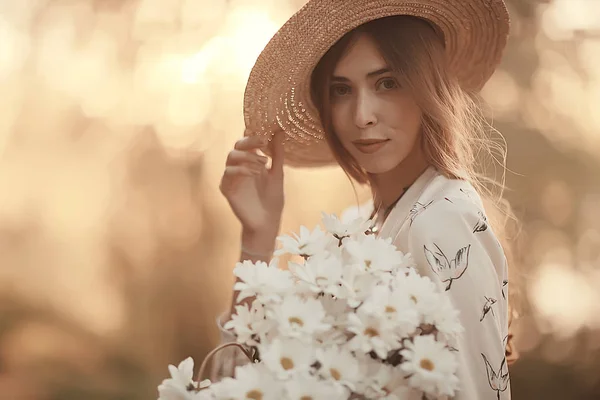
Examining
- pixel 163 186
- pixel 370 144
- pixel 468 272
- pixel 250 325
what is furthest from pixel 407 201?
pixel 163 186

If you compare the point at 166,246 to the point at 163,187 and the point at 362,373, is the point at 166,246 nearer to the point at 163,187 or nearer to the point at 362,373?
the point at 163,187

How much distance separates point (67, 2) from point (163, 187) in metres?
0.55

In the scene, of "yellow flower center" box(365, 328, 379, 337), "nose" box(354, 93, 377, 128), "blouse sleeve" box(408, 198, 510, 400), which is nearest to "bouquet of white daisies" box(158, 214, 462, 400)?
"yellow flower center" box(365, 328, 379, 337)

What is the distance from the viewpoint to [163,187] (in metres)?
1.64

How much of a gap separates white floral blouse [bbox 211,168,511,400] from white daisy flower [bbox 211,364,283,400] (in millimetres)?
271

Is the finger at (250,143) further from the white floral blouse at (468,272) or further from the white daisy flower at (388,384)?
the white daisy flower at (388,384)

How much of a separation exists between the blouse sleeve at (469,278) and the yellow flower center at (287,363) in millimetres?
256

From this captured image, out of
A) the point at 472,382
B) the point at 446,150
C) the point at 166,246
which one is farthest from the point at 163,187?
the point at 472,382

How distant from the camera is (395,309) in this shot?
0.59 m

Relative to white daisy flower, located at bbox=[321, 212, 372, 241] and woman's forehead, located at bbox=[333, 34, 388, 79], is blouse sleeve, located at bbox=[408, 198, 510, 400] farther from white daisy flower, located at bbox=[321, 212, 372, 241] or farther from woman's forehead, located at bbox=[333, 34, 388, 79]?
woman's forehead, located at bbox=[333, 34, 388, 79]

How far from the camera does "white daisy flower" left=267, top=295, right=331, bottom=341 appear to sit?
1.91ft

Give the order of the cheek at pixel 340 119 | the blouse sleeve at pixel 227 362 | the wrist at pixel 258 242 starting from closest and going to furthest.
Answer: the blouse sleeve at pixel 227 362, the cheek at pixel 340 119, the wrist at pixel 258 242

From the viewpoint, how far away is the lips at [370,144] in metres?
1.01

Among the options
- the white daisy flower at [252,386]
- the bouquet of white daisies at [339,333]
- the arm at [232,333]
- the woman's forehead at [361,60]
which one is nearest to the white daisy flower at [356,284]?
the bouquet of white daisies at [339,333]
